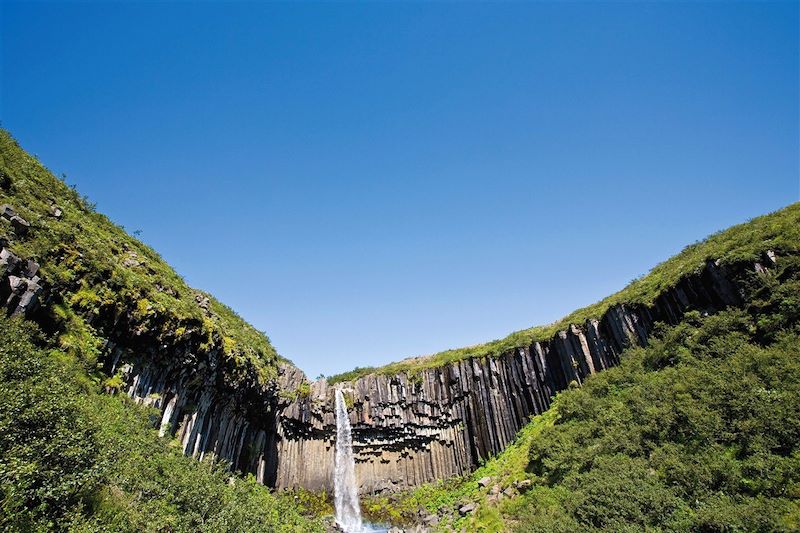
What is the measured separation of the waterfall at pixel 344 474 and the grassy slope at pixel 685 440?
39.6 ft

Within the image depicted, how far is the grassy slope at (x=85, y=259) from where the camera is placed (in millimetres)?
12141

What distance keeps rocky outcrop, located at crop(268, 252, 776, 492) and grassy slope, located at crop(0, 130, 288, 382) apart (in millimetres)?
14734

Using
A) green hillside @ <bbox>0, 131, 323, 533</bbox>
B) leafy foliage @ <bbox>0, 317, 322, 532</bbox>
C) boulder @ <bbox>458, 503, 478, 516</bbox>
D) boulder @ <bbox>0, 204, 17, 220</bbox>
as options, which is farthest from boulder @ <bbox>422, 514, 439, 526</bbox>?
boulder @ <bbox>0, 204, 17, 220</bbox>

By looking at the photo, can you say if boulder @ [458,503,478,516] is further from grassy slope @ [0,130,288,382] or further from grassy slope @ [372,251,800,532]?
grassy slope @ [0,130,288,382]

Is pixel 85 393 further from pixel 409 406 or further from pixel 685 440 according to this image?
→ pixel 409 406

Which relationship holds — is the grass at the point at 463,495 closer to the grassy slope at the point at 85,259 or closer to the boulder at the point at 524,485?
the boulder at the point at 524,485

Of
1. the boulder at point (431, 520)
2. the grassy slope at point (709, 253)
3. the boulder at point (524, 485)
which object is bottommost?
the boulder at point (431, 520)

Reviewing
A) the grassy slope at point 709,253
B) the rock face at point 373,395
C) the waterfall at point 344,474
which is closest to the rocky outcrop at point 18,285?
the rock face at point 373,395

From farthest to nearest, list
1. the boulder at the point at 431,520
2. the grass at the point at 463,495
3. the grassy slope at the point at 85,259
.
Result: the boulder at the point at 431,520 < the grass at the point at 463,495 < the grassy slope at the point at 85,259

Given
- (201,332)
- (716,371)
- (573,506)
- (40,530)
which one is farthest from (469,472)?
(40,530)

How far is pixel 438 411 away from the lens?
110ft

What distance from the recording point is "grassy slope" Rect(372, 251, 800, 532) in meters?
11.5

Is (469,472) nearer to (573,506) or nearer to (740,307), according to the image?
(573,506)

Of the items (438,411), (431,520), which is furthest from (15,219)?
(438,411)
